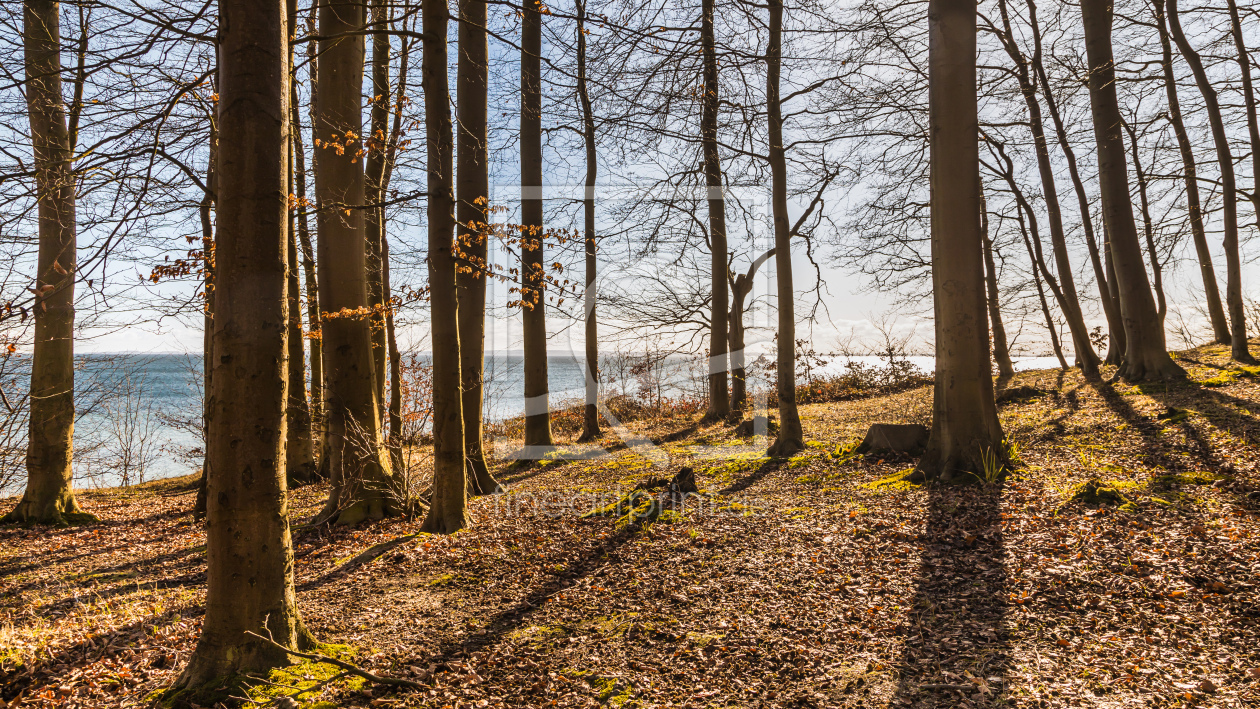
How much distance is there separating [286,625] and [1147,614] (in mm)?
4482

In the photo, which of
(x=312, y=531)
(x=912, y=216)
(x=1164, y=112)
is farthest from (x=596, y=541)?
(x=1164, y=112)

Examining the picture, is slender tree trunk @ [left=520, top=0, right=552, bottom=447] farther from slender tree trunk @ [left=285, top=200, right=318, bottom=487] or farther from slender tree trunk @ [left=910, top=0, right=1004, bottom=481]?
slender tree trunk @ [left=910, top=0, right=1004, bottom=481]

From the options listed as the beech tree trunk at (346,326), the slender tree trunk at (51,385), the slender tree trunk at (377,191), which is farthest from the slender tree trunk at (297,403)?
the slender tree trunk at (51,385)

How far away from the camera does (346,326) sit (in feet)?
22.3

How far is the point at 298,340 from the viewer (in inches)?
346

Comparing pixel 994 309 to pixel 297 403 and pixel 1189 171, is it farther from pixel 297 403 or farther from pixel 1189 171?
pixel 297 403

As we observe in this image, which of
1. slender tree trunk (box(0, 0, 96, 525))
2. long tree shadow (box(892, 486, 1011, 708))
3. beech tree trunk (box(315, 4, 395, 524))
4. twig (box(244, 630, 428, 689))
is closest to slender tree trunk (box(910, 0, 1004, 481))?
long tree shadow (box(892, 486, 1011, 708))

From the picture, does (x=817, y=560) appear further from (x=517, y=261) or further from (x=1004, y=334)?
(x=1004, y=334)

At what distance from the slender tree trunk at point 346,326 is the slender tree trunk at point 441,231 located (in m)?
1.66

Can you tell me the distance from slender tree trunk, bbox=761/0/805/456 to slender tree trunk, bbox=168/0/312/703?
6.66 meters

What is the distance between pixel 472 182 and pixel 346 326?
85.8 inches

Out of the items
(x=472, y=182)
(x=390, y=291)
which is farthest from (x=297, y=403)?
(x=472, y=182)

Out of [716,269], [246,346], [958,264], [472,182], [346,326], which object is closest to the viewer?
[246,346]

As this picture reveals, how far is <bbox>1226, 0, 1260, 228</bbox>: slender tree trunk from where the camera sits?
10031mm
